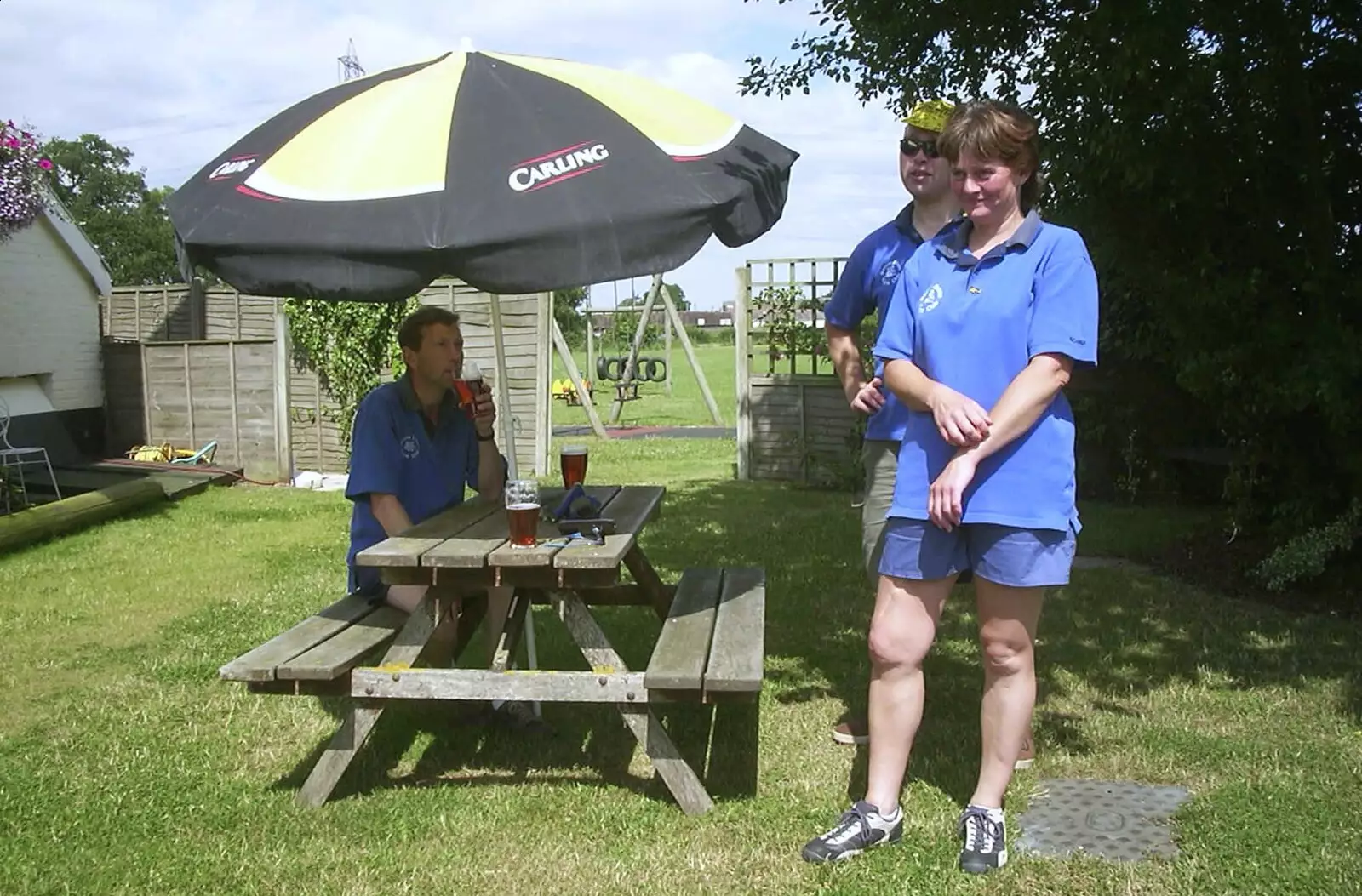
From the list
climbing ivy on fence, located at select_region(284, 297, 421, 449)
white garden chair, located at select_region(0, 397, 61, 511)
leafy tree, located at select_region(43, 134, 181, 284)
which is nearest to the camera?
white garden chair, located at select_region(0, 397, 61, 511)

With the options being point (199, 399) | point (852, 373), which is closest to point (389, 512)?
point (852, 373)

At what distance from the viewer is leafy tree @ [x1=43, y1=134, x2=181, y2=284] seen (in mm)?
43594

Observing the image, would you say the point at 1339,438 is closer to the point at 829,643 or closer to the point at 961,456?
the point at 829,643

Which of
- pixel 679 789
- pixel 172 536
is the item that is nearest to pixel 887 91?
pixel 679 789

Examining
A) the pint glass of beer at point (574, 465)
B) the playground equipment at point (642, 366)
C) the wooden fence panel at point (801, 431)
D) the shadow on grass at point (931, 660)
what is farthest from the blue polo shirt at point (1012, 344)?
the playground equipment at point (642, 366)

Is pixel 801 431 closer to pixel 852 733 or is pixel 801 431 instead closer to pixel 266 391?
pixel 266 391

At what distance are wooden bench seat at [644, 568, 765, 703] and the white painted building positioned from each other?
29.5 feet

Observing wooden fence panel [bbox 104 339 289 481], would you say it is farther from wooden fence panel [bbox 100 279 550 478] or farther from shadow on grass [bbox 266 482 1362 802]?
shadow on grass [bbox 266 482 1362 802]

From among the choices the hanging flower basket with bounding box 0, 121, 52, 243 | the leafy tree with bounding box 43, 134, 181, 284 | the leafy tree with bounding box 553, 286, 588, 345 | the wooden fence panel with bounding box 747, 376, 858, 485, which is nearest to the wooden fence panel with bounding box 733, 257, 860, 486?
the wooden fence panel with bounding box 747, 376, 858, 485

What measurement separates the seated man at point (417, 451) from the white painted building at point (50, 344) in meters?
8.35

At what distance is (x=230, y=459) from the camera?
1109cm

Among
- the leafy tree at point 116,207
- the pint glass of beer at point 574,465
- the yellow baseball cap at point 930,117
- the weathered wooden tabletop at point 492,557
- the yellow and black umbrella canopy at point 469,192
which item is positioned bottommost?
the weathered wooden tabletop at point 492,557

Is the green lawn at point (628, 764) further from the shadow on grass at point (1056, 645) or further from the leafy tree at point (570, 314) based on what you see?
the leafy tree at point (570, 314)

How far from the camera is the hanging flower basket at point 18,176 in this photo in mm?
8086
